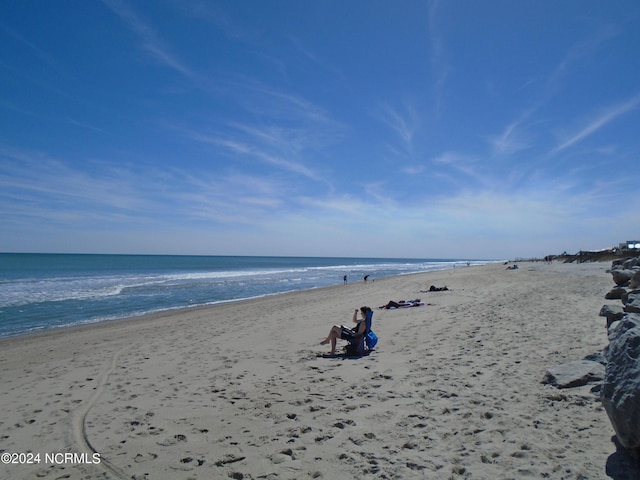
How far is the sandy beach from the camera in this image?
377 centimetres

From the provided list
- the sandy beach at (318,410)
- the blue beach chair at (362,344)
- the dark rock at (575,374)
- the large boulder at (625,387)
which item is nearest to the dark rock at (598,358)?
the dark rock at (575,374)

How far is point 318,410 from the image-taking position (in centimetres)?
516

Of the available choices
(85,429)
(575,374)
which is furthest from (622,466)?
(85,429)

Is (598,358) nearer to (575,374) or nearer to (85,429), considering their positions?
(575,374)

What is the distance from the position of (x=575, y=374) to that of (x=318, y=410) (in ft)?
11.6

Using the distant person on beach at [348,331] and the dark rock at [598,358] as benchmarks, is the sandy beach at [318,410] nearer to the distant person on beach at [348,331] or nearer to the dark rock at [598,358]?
the distant person on beach at [348,331]

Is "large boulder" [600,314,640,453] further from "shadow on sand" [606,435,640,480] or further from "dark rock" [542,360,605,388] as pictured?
"dark rock" [542,360,605,388]

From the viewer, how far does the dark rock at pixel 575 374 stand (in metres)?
5.04

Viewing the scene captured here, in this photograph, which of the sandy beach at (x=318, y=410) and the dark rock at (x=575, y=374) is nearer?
the sandy beach at (x=318, y=410)

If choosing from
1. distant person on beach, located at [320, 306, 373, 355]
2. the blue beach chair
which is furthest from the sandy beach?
distant person on beach, located at [320, 306, 373, 355]

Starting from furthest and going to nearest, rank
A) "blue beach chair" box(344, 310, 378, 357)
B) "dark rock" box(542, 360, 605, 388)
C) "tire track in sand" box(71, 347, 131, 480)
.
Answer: "blue beach chair" box(344, 310, 378, 357), "dark rock" box(542, 360, 605, 388), "tire track in sand" box(71, 347, 131, 480)

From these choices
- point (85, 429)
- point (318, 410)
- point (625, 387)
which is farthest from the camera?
point (318, 410)

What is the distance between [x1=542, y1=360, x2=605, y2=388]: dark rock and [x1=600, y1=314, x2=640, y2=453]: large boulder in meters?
1.78

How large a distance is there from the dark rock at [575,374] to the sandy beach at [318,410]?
16 centimetres
